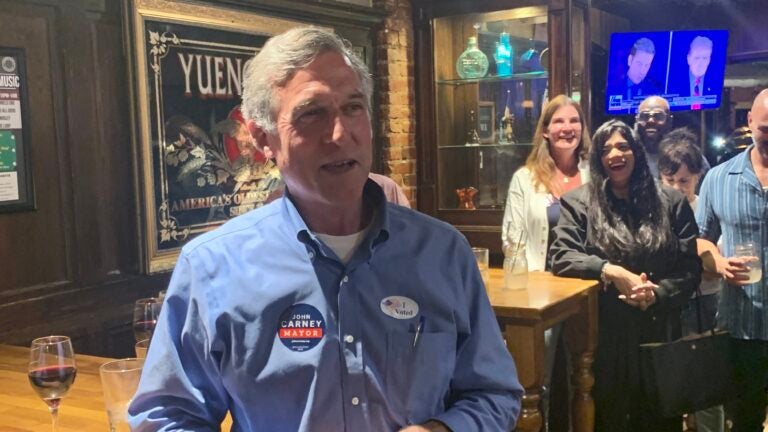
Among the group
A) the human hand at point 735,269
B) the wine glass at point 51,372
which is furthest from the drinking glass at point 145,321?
the human hand at point 735,269

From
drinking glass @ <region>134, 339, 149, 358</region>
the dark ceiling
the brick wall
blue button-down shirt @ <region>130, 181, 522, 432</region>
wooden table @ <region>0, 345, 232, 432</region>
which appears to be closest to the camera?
blue button-down shirt @ <region>130, 181, 522, 432</region>

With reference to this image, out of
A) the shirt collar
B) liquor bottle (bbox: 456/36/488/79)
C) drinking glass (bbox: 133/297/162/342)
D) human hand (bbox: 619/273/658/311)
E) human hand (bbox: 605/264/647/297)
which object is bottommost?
human hand (bbox: 619/273/658/311)

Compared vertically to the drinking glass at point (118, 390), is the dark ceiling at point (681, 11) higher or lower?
higher

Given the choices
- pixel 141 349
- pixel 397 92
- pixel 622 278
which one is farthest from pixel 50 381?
pixel 397 92

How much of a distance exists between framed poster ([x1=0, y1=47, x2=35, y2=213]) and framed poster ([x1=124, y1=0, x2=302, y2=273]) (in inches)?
17.1

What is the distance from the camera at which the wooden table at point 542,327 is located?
98.6 inches

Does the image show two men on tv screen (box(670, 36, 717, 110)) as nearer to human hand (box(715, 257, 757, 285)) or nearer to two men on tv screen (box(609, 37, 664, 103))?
A: two men on tv screen (box(609, 37, 664, 103))

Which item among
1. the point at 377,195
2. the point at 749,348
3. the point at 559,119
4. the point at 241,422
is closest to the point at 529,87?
the point at 559,119

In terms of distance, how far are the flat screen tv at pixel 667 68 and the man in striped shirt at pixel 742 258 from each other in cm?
273

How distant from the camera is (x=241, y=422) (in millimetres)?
1239

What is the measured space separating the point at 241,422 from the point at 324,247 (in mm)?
311

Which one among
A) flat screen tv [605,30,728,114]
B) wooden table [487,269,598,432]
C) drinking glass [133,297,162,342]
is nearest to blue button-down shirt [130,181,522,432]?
drinking glass [133,297,162,342]

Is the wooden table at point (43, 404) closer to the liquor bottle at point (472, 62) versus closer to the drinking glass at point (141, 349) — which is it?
the drinking glass at point (141, 349)

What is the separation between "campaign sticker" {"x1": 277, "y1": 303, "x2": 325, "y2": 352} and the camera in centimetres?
120
